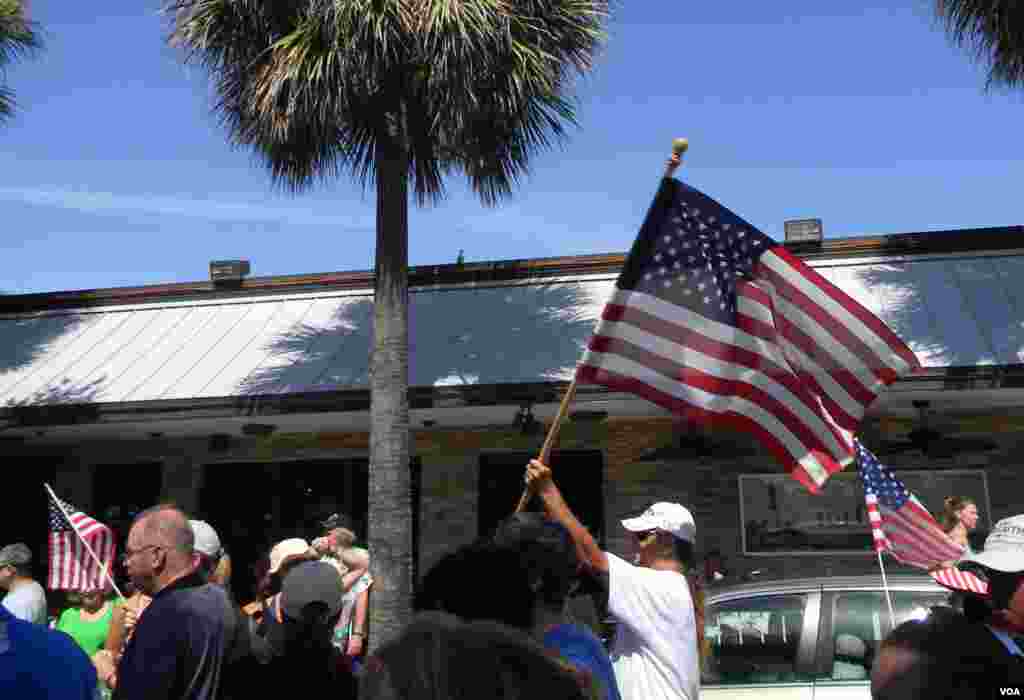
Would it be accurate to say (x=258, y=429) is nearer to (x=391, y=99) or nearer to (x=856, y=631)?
(x=391, y=99)

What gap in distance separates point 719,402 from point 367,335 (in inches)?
328

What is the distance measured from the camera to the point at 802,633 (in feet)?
19.8

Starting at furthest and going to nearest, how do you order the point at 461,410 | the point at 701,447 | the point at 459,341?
the point at 459,341 < the point at 701,447 < the point at 461,410

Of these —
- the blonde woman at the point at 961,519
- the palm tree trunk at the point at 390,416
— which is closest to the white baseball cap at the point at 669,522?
the blonde woman at the point at 961,519

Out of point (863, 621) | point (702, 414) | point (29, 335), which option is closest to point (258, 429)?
point (29, 335)

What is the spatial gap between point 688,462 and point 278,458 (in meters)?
5.25

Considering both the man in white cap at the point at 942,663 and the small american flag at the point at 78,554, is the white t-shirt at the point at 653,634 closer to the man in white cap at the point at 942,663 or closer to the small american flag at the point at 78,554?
the man in white cap at the point at 942,663

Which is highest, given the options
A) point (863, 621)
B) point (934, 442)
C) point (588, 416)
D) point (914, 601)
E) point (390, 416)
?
point (588, 416)

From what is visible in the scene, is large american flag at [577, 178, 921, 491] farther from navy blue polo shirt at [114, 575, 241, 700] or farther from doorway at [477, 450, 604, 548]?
doorway at [477, 450, 604, 548]

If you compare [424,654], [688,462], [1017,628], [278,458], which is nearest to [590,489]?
[688,462]

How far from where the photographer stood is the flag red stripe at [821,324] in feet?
14.4

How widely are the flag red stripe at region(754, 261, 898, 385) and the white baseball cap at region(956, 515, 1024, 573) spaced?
0.86m

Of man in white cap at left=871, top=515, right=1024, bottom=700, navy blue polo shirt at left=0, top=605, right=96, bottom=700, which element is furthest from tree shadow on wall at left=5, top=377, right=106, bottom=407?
man in white cap at left=871, top=515, right=1024, bottom=700

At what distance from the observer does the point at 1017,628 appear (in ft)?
10.0
